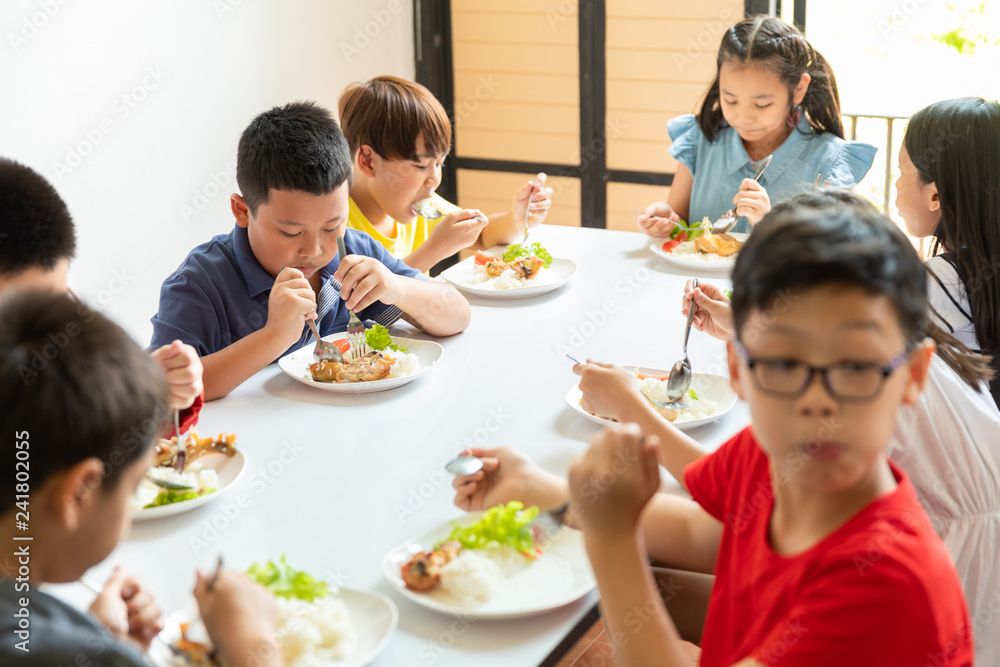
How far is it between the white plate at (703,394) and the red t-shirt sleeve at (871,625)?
649 mm

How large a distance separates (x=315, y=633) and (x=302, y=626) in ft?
0.05

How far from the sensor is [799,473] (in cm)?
88

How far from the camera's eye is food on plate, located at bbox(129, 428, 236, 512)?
1.28 metres

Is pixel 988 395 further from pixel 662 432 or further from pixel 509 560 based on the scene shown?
pixel 509 560

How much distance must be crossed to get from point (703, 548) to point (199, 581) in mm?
652

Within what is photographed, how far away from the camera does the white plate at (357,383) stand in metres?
1.66

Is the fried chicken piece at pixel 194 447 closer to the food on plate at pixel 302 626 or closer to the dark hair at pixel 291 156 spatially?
the food on plate at pixel 302 626

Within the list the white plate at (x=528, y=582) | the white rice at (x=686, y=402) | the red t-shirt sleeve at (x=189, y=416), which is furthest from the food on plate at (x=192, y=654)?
the white rice at (x=686, y=402)

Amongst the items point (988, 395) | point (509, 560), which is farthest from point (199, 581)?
point (988, 395)

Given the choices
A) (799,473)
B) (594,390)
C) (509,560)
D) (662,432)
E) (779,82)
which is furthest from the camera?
(779,82)

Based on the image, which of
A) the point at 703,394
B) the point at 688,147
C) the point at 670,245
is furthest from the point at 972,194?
the point at 688,147

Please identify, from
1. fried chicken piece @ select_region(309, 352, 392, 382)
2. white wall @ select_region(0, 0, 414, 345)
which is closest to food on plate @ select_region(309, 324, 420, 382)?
fried chicken piece @ select_region(309, 352, 392, 382)

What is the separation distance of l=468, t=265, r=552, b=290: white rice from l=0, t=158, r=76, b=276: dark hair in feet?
3.28

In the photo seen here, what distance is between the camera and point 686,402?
5.19 feet
